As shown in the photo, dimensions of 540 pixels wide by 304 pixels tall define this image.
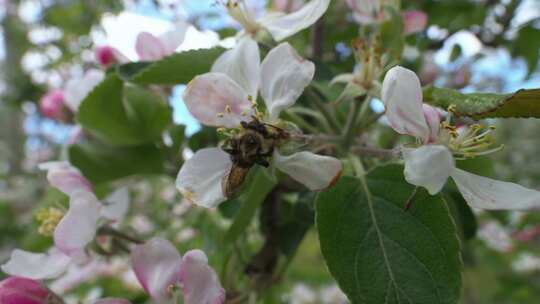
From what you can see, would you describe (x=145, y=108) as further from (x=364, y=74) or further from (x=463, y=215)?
(x=463, y=215)

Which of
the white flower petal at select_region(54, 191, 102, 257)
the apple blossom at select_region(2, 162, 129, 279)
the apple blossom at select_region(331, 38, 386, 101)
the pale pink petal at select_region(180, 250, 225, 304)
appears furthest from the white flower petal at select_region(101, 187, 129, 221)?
the apple blossom at select_region(331, 38, 386, 101)

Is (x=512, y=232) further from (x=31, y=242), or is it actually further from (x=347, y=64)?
(x=31, y=242)

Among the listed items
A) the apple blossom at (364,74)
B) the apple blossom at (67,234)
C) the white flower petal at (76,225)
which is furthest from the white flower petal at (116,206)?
the apple blossom at (364,74)


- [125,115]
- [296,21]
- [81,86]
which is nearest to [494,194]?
[296,21]

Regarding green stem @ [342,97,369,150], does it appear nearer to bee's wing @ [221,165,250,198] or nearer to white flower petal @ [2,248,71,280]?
bee's wing @ [221,165,250,198]

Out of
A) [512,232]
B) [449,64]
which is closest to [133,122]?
[449,64]
